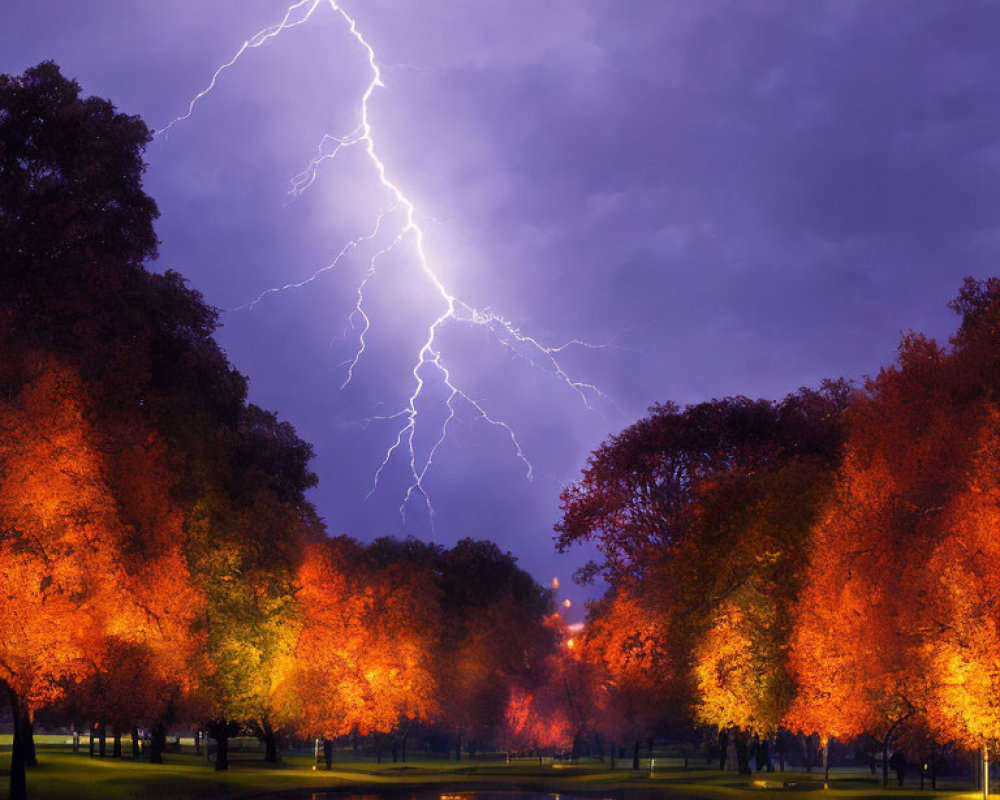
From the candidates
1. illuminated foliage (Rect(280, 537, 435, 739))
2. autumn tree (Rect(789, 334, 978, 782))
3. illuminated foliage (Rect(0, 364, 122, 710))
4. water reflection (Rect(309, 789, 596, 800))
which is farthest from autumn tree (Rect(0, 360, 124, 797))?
illuminated foliage (Rect(280, 537, 435, 739))

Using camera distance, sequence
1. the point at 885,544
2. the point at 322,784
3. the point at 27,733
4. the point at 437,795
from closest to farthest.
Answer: the point at 27,733, the point at 885,544, the point at 437,795, the point at 322,784

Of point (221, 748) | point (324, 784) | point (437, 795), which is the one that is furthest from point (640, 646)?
point (221, 748)

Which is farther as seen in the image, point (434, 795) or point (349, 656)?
point (349, 656)

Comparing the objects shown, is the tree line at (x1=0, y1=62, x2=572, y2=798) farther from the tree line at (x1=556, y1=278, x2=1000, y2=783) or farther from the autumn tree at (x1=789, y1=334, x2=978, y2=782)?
the autumn tree at (x1=789, y1=334, x2=978, y2=782)

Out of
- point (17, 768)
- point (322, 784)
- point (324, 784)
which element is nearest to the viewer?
point (17, 768)

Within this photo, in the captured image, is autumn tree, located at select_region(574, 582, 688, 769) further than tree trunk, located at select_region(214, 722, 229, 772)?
Yes

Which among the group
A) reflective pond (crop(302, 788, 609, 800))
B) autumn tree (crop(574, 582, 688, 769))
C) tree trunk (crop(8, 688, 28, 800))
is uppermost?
autumn tree (crop(574, 582, 688, 769))

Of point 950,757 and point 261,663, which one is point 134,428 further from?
point 950,757

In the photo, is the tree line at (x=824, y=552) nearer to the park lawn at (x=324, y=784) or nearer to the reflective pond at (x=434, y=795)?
the park lawn at (x=324, y=784)

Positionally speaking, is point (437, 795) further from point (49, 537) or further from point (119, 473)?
point (49, 537)

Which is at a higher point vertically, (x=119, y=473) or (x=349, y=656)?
(x=119, y=473)

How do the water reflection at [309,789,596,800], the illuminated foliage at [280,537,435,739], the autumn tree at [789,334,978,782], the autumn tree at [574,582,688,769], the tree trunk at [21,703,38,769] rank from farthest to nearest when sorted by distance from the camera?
the illuminated foliage at [280,537,435,739] → the autumn tree at [574,582,688,769] → the water reflection at [309,789,596,800] → the autumn tree at [789,334,978,782] → the tree trunk at [21,703,38,769]

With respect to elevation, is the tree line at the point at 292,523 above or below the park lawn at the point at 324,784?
above

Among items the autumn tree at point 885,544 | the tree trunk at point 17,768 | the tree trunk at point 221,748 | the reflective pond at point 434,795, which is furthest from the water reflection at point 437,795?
the tree trunk at point 17,768
